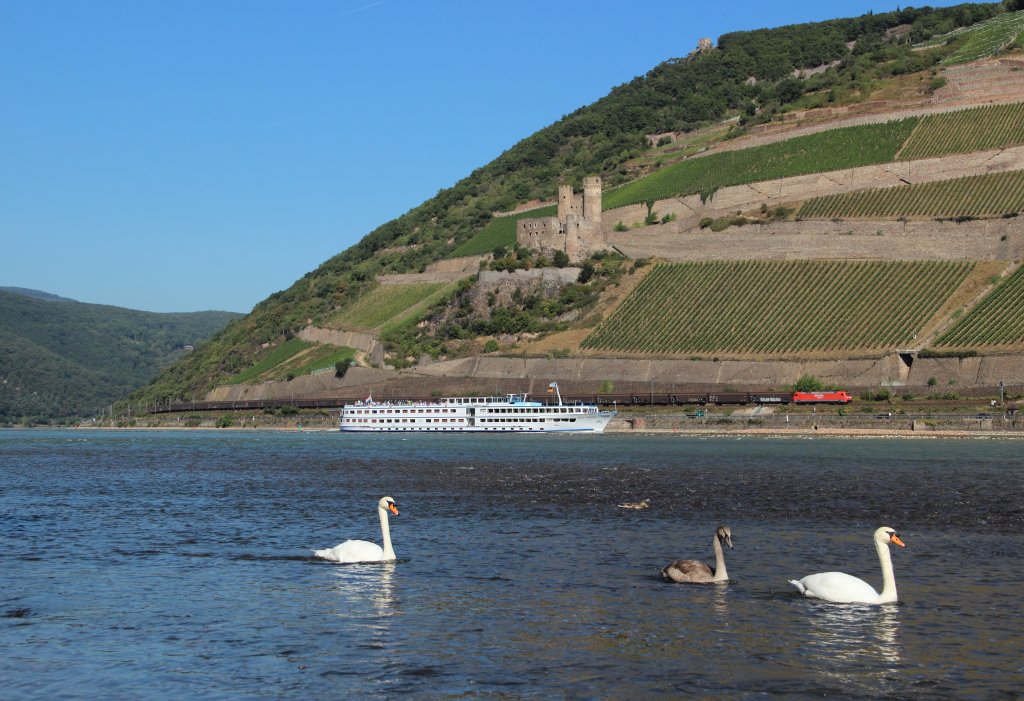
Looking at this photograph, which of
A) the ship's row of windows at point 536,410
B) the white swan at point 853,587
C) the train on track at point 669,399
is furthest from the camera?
the ship's row of windows at point 536,410

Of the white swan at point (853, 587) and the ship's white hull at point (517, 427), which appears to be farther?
the ship's white hull at point (517, 427)

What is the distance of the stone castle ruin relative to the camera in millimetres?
136500

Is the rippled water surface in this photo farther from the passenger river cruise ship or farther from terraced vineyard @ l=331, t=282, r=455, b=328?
terraced vineyard @ l=331, t=282, r=455, b=328

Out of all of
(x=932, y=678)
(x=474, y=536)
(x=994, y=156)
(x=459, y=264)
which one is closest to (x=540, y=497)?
(x=474, y=536)

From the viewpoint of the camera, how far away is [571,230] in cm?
13750

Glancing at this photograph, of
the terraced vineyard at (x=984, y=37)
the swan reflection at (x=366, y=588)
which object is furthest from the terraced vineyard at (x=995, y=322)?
the swan reflection at (x=366, y=588)

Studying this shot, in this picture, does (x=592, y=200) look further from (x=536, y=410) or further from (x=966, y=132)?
(x=536, y=410)

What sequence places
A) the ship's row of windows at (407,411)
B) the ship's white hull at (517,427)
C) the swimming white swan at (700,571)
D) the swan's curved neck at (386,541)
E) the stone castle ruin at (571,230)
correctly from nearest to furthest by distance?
the swimming white swan at (700,571) < the swan's curved neck at (386,541) < the ship's white hull at (517,427) < the ship's row of windows at (407,411) < the stone castle ruin at (571,230)

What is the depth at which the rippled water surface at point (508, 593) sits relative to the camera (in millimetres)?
18328

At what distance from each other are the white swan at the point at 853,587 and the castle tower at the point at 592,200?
383ft

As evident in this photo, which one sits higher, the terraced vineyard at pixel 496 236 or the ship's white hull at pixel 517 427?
the terraced vineyard at pixel 496 236

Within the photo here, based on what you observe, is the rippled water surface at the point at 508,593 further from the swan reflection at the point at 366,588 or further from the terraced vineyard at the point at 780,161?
the terraced vineyard at the point at 780,161

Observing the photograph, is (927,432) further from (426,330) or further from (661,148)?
(661,148)

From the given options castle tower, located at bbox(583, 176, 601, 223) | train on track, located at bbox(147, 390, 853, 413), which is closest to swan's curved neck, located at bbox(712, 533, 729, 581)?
train on track, located at bbox(147, 390, 853, 413)
